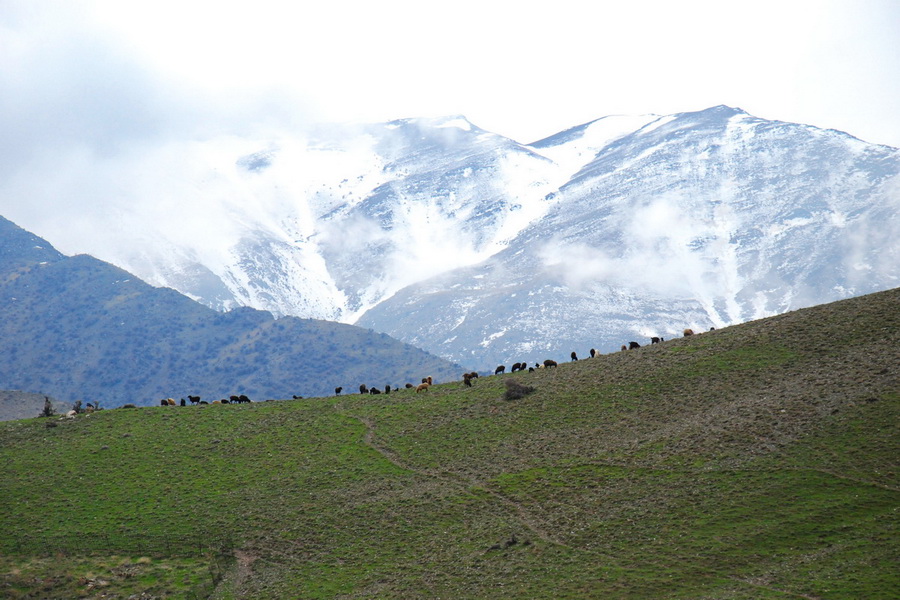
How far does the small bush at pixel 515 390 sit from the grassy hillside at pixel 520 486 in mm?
702

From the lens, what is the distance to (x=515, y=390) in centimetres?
7281

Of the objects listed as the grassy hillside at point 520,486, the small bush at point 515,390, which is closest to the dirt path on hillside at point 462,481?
the grassy hillside at point 520,486

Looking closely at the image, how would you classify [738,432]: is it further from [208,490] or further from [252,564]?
[208,490]

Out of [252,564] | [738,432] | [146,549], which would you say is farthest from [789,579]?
[146,549]

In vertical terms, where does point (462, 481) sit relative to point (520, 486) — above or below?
above

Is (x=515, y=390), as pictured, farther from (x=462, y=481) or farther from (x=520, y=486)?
(x=520, y=486)

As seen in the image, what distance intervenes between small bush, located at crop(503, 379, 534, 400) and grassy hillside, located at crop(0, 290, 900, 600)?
2.30 ft

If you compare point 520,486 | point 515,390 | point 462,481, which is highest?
point 515,390

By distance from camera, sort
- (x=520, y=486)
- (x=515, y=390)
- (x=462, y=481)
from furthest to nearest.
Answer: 1. (x=515, y=390)
2. (x=462, y=481)
3. (x=520, y=486)

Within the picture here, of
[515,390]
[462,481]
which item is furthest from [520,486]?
[515,390]

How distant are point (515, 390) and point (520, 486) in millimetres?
16636

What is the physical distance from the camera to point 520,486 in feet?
187

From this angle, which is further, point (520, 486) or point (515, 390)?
point (515, 390)

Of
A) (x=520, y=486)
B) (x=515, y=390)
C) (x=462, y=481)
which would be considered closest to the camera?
(x=520, y=486)
